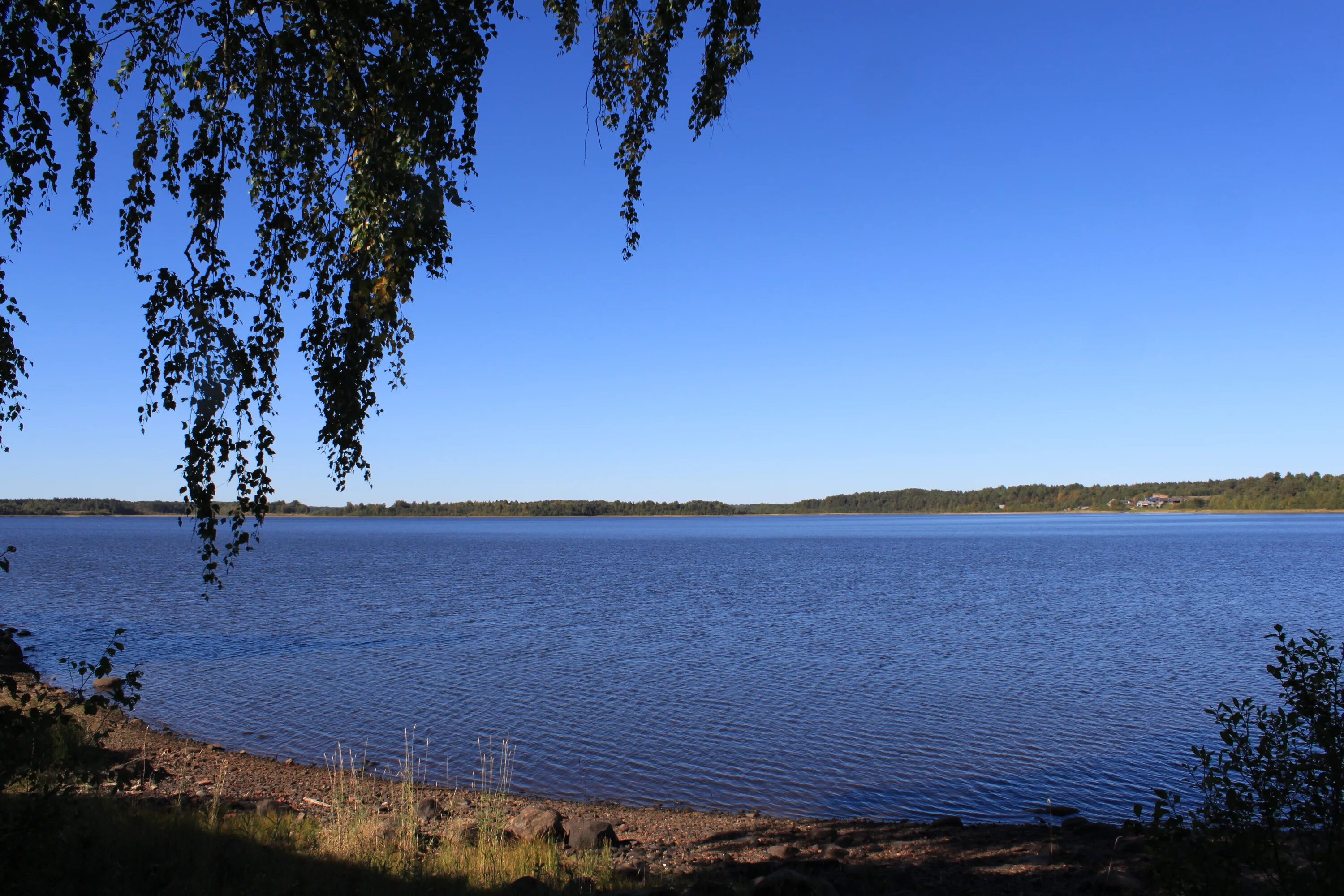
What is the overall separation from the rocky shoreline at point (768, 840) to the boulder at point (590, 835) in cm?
2

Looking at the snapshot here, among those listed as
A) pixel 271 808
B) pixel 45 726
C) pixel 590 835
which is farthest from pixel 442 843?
pixel 45 726

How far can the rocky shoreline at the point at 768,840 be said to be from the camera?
1033 cm

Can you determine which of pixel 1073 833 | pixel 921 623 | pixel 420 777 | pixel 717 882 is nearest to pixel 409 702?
pixel 420 777

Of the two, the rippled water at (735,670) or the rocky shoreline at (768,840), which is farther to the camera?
the rippled water at (735,670)

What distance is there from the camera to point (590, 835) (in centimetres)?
1145

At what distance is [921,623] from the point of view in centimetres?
3569

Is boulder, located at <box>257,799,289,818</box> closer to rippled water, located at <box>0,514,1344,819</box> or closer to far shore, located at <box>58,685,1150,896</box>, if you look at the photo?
far shore, located at <box>58,685,1150,896</box>

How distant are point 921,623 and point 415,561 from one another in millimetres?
58774

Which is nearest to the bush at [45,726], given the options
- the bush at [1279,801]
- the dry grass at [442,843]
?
the dry grass at [442,843]

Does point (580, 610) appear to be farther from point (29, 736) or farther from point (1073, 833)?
point (29, 736)

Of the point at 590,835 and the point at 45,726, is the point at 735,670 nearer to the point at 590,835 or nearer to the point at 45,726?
the point at 590,835

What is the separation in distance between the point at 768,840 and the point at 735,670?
519 inches

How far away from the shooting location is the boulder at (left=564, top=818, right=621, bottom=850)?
446 inches

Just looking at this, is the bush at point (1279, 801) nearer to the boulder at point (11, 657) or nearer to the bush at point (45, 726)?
the bush at point (45, 726)
